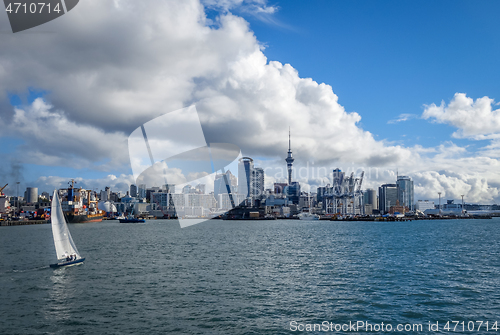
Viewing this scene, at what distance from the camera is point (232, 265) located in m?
38.6

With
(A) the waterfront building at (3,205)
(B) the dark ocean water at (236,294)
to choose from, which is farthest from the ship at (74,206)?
(B) the dark ocean water at (236,294)

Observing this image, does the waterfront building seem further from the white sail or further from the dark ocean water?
the white sail

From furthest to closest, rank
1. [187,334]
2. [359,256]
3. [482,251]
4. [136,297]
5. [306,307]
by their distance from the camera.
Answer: [482,251] < [359,256] < [136,297] < [306,307] < [187,334]

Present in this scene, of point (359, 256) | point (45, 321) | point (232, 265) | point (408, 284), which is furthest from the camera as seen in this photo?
point (359, 256)

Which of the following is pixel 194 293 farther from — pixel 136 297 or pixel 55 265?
pixel 55 265

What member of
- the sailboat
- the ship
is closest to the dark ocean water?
the sailboat

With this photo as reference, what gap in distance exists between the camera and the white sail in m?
36.2

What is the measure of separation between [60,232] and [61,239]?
1.24 m

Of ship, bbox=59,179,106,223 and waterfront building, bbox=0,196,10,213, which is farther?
waterfront building, bbox=0,196,10,213

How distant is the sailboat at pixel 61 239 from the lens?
119 ft

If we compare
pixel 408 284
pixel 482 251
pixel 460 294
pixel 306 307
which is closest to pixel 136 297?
pixel 306 307

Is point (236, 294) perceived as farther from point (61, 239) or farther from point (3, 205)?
point (3, 205)

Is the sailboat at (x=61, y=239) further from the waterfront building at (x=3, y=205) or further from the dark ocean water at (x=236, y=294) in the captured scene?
the waterfront building at (x=3, y=205)

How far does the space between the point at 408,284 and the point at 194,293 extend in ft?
58.9
